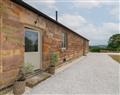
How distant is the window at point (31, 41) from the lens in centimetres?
846

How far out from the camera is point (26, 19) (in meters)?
7.86

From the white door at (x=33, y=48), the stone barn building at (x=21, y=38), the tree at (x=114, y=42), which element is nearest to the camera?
the stone barn building at (x=21, y=38)

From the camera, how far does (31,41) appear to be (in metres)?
8.95

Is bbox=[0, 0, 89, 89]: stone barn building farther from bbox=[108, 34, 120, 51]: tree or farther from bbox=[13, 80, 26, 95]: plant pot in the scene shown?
bbox=[108, 34, 120, 51]: tree

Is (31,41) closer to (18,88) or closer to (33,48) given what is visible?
(33,48)

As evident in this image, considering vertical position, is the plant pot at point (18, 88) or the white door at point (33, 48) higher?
the white door at point (33, 48)

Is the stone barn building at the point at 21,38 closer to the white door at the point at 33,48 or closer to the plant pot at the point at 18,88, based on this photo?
the white door at the point at 33,48

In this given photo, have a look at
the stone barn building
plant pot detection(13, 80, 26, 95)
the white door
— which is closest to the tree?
the stone barn building

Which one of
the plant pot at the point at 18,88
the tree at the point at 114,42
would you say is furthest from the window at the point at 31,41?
the tree at the point at 114,42

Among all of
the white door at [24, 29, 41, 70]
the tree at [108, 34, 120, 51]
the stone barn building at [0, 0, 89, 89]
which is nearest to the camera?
the stone barn building at [0, 0, 89, 89]

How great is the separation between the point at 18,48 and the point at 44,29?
10.1ft

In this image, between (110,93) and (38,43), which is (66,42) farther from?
(110,93)

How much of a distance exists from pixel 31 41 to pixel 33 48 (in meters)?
0.40

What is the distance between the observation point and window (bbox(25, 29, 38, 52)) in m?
8.46
